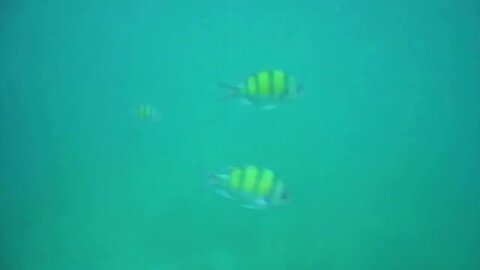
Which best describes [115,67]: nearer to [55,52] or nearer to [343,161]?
[55,52]

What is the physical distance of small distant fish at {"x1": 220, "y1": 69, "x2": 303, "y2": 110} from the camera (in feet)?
5.93

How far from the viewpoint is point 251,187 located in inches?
72.1

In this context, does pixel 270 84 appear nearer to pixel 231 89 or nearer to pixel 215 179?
pixel 231 89

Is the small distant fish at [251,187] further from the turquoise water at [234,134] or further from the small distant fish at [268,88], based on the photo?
the small distant fish at [268,88]

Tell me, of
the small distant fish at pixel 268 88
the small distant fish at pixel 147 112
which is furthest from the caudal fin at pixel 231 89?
the small distant fish at pixel 147 112

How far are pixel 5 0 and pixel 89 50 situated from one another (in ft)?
0.92

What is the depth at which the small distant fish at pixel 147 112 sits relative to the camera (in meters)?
1.86

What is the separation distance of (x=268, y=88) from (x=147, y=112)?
1.17 feet

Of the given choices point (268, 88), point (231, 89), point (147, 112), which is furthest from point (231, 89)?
point (147, 112)

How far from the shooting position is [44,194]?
190 centimetres

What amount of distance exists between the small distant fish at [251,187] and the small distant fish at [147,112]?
24cm

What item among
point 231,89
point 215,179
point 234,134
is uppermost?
point 231,89

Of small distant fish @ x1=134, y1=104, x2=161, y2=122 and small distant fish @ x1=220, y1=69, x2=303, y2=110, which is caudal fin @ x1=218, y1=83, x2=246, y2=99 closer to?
small distant fish @ x1=220, y1=69, x2=303, y2=110

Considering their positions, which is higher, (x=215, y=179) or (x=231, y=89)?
(x=231, y=89)
